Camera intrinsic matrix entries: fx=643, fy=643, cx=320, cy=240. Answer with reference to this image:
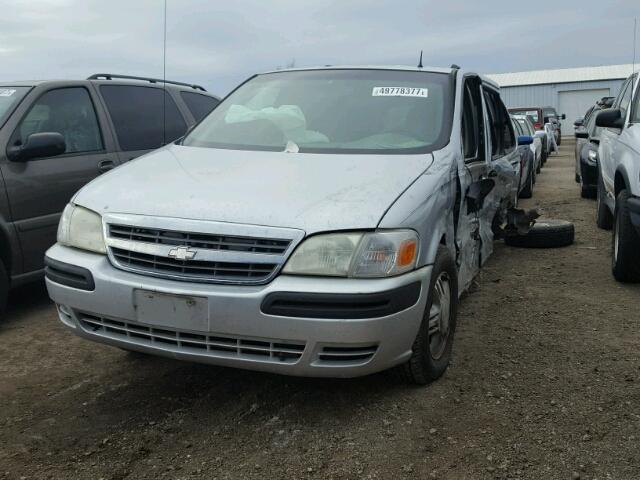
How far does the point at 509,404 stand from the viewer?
315 centimetres

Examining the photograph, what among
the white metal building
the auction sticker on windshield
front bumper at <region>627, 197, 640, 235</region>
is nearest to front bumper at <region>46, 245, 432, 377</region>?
the auction sticker on windshield

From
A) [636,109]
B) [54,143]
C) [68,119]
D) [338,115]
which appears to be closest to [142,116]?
[68,119]

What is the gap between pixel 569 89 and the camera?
153 ft

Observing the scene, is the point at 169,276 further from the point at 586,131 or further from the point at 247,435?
the point at 586,131

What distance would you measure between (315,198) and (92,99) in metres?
3.30

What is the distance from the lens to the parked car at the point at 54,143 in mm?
4516

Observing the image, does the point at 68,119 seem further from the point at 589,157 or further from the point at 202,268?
the point at 589,157

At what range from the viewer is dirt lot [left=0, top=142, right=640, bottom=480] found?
2.64 m

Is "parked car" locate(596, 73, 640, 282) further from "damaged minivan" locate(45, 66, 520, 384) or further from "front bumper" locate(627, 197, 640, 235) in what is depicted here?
"damaged minivan" locate(45, 66, 520, 384)

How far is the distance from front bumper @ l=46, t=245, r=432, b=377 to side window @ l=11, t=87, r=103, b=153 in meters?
2.40

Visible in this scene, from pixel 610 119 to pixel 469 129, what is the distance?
234cm

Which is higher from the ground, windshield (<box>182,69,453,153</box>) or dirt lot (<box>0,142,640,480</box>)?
windshield (<box>182,69,453,153</box>)

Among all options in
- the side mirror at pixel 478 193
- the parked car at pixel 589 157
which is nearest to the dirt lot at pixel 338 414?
the side mirror at pixel 478 193

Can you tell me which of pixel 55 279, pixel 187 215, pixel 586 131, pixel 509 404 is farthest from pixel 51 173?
pixel 586 131
